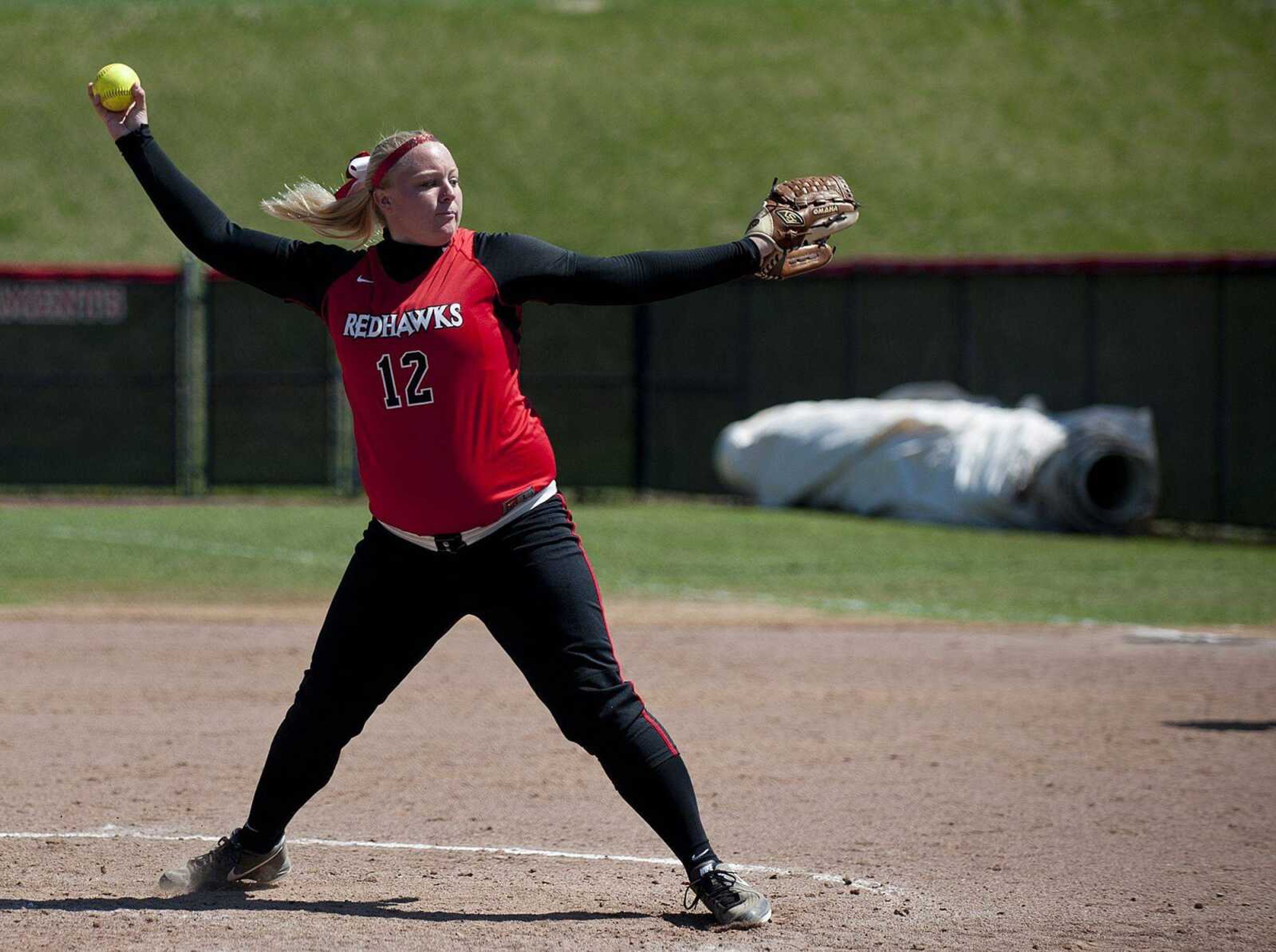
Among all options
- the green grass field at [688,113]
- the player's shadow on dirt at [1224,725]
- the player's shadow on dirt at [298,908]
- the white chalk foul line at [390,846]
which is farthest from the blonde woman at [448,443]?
the green grass field at [688,113]

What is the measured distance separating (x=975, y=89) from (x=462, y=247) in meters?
39.7

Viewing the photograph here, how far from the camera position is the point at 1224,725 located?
7.79 m

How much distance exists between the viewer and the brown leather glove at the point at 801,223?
4617 mm

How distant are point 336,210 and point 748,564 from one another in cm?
932

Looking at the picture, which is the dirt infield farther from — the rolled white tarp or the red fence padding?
the red fence padding

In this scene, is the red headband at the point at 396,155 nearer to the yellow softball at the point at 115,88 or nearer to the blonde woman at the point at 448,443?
the blonde woman at the point at 448,443

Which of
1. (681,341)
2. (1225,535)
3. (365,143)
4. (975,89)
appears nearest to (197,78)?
(365,143)

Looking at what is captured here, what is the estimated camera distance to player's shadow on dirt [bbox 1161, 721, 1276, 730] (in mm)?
7715

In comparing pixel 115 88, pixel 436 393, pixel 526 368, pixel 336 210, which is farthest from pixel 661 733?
pixel 526 368

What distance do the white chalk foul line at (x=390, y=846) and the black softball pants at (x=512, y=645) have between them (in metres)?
0.79

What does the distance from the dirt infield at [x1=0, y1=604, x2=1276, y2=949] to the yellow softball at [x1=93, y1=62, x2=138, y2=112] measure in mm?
2129

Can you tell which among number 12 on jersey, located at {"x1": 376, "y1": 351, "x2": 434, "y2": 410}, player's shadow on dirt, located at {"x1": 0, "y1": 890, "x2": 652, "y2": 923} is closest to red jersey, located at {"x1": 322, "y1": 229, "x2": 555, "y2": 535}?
number 12 on jersey, located at {"x1": 376, "y1": 351, "x2": 434, "y2": 410}

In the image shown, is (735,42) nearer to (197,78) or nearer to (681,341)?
(197,78)

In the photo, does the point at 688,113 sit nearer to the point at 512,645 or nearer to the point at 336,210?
the point at 336,210
